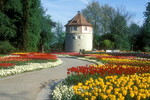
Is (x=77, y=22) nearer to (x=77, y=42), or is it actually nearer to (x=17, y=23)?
(x=77, y=42)

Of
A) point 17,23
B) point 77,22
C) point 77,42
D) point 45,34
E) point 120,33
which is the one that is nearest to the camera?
point 17,23

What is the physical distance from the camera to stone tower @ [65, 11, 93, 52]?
6050 centimetres

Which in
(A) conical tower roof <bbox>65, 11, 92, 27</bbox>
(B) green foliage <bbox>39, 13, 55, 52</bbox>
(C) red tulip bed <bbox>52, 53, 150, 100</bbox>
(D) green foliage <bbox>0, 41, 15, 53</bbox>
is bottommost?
(C) red tulip bed <bbox>52, 53, 150, 100</bbox>

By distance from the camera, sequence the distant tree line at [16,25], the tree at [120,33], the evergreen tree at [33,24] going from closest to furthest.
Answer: the distant tree line at [16,25]
the evergreen tree at [33,24]
the tree at [120,33]

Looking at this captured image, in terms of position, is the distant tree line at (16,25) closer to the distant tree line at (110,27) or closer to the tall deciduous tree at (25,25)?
the tall deciduous tree at (25,25)

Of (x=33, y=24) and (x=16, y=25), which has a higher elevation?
(x=33, y=24)

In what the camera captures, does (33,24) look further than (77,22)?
No

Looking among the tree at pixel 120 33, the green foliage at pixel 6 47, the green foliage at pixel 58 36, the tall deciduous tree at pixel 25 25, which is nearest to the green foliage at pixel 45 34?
the tall deciduous tree at pixel 25 25

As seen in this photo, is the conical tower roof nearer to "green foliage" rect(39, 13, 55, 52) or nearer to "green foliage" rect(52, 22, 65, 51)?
"green foliage" rect(39, 13, 55, 52)

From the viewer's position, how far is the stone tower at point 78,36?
60.5 meters

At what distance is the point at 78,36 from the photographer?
61125 mm

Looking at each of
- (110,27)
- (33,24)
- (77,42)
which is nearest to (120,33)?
(110,27)

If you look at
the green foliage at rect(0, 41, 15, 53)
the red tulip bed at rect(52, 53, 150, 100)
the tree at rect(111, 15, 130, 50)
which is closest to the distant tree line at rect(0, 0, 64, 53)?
the green foliage at rect(0, 41, 15, 53)

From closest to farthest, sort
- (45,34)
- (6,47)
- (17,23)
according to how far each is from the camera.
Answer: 1. (6,47)
2. (17,23)
3. (45,34)
